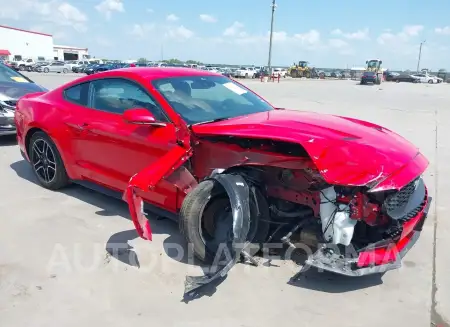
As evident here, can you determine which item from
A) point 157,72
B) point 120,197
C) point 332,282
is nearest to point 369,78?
point 157,72

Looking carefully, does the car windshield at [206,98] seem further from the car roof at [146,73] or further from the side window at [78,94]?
the side window at [78,94]

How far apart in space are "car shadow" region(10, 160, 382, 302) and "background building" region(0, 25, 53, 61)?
76.1m

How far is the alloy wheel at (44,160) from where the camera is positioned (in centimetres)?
476

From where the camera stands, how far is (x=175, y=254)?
348cm

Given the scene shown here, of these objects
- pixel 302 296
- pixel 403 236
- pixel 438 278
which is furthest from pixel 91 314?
pixel 438 278

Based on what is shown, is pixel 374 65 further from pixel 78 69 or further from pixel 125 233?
pixel 125 233

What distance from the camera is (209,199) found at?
3215mm

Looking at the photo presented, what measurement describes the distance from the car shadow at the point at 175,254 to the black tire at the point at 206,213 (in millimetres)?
164

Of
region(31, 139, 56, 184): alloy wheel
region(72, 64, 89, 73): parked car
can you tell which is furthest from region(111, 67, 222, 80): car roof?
region(72, 64, 89, 73): parked car

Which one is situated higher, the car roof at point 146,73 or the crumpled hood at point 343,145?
the car roof at point 146,73

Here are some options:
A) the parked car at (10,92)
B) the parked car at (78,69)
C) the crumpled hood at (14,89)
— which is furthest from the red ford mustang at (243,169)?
the parked car at (78,69)

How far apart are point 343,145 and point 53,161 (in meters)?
3.33

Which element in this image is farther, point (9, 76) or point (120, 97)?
point (9, 76)

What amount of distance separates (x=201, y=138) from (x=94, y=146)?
131 centimetres
